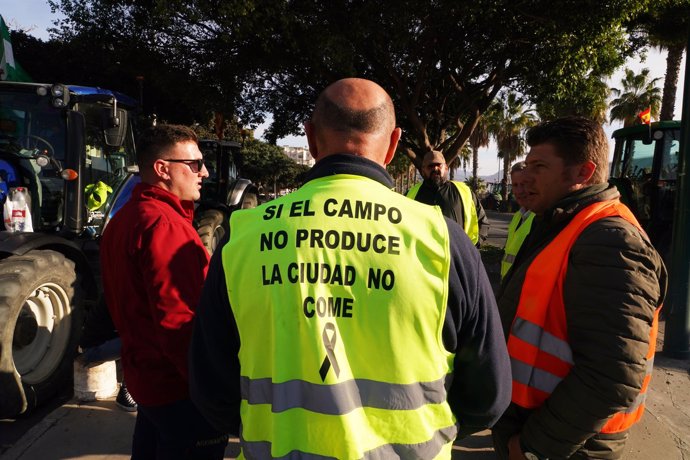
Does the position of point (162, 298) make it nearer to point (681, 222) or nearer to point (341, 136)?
point (341, 136)

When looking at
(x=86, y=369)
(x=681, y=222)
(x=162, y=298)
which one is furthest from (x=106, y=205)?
(x=681, y=222)

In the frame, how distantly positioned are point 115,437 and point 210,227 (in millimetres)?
4107

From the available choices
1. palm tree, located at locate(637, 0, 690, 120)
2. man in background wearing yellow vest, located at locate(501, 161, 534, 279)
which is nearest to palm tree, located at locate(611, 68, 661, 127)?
palm tree, located at locate(637, 0, 690, 120)

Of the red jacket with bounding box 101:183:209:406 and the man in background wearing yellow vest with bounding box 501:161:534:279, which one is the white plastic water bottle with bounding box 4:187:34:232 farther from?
the man in background wearing yellow vest with bounding box 501:161:534:279

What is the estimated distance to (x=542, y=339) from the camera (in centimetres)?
173

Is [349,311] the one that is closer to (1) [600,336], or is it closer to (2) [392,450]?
(2) [392,450]

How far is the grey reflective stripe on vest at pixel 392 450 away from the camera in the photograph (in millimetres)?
1188

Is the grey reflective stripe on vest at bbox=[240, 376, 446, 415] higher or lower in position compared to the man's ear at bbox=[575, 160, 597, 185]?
lower

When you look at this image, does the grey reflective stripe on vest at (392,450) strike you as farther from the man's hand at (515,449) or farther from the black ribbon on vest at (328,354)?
the man's hand at (515,449)

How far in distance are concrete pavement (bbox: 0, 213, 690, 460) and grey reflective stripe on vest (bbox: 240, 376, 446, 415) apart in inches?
92.8

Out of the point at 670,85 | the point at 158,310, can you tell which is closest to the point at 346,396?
the point at 158,310

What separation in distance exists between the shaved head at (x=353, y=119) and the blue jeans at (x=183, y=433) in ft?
4.53

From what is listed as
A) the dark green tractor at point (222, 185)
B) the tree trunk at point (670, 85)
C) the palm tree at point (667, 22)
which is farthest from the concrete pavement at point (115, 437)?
the tree trunk at point (670, 85)

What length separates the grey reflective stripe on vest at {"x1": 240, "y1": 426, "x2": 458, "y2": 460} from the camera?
46.8 inches
